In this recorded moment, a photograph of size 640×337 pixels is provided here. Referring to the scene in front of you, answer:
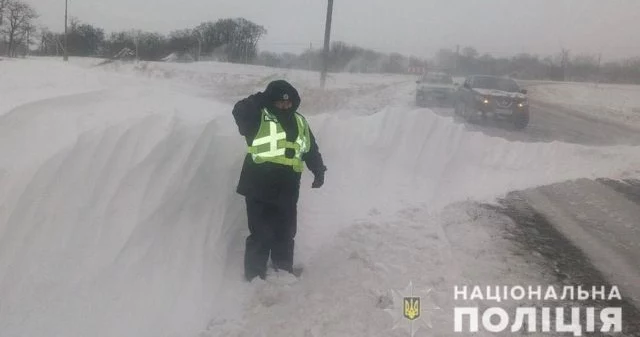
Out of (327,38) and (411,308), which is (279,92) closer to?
(411,308)

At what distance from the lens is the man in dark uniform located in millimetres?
4016

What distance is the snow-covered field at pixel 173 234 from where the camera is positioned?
3418mm

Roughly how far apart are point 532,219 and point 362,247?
2385mm

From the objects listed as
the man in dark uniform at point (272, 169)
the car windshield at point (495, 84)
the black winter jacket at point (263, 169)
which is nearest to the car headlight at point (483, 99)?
the car windshield at point (495, 84)

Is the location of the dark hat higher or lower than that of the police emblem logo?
higher

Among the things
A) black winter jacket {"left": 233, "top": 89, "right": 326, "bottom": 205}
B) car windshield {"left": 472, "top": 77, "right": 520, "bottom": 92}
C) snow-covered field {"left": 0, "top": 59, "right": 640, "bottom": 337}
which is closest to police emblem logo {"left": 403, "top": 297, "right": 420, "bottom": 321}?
snow-covered field {"left": 0, "top": 59, "right": 640, "bottom": 337}

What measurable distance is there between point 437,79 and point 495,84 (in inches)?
212

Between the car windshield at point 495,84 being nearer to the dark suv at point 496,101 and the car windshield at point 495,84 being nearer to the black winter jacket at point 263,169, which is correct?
the dark suv at point 496,101

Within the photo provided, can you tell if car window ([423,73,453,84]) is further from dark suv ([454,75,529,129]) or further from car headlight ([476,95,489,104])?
car headlight ([476,95,489,104])

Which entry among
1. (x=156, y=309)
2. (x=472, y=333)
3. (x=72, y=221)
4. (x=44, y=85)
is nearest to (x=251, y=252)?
(x=156, y=309)

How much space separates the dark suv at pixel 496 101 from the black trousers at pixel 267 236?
13445 millimetres

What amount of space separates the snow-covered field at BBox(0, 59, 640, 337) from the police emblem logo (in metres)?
0.15

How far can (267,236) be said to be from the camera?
419 cm

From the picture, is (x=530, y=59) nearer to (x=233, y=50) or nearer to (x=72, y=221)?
(x=233, y=50)
